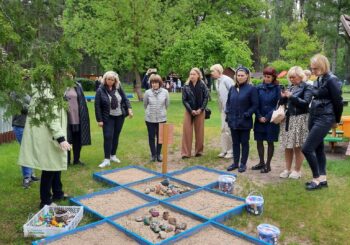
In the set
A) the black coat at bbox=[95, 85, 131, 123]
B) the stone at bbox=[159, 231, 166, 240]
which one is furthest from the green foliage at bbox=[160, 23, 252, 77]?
the stone at bbox=[159, 231, 166, 240]

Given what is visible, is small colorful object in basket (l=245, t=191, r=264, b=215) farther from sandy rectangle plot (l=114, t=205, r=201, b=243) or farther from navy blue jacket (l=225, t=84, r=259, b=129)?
navy blue jacket (l=225, t=84, r=259, b=129)

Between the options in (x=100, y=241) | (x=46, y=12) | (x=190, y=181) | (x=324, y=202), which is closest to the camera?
(x=46, y=12)

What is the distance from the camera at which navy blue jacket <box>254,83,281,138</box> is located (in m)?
6.16

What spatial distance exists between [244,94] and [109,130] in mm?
2523

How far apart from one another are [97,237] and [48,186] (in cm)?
109

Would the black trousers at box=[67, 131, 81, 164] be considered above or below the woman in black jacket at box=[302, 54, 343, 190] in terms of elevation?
below

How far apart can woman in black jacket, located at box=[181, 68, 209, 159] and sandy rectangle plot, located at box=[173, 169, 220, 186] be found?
121 cm

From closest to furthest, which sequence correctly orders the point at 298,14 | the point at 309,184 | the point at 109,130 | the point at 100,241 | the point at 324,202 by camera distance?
the point at 100,241
the point at 324,202
the point at 309,184
the point at 109,130
the point at 298,14

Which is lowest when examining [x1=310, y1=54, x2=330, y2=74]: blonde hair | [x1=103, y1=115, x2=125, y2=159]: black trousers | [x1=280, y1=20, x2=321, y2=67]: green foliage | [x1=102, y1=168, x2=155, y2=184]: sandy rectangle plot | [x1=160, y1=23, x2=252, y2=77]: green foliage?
[x1=102, y1=168, x2=155, y2=184]: sandy rectangle plot

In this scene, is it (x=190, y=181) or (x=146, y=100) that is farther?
(x=146, y=100)

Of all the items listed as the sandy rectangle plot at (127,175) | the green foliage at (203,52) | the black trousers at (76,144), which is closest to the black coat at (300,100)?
the sandy rectangle plot at (127,175)

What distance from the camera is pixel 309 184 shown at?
5.61m

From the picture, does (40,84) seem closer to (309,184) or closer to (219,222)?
(219,222)

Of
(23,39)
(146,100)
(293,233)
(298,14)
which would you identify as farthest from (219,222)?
(298,14)
